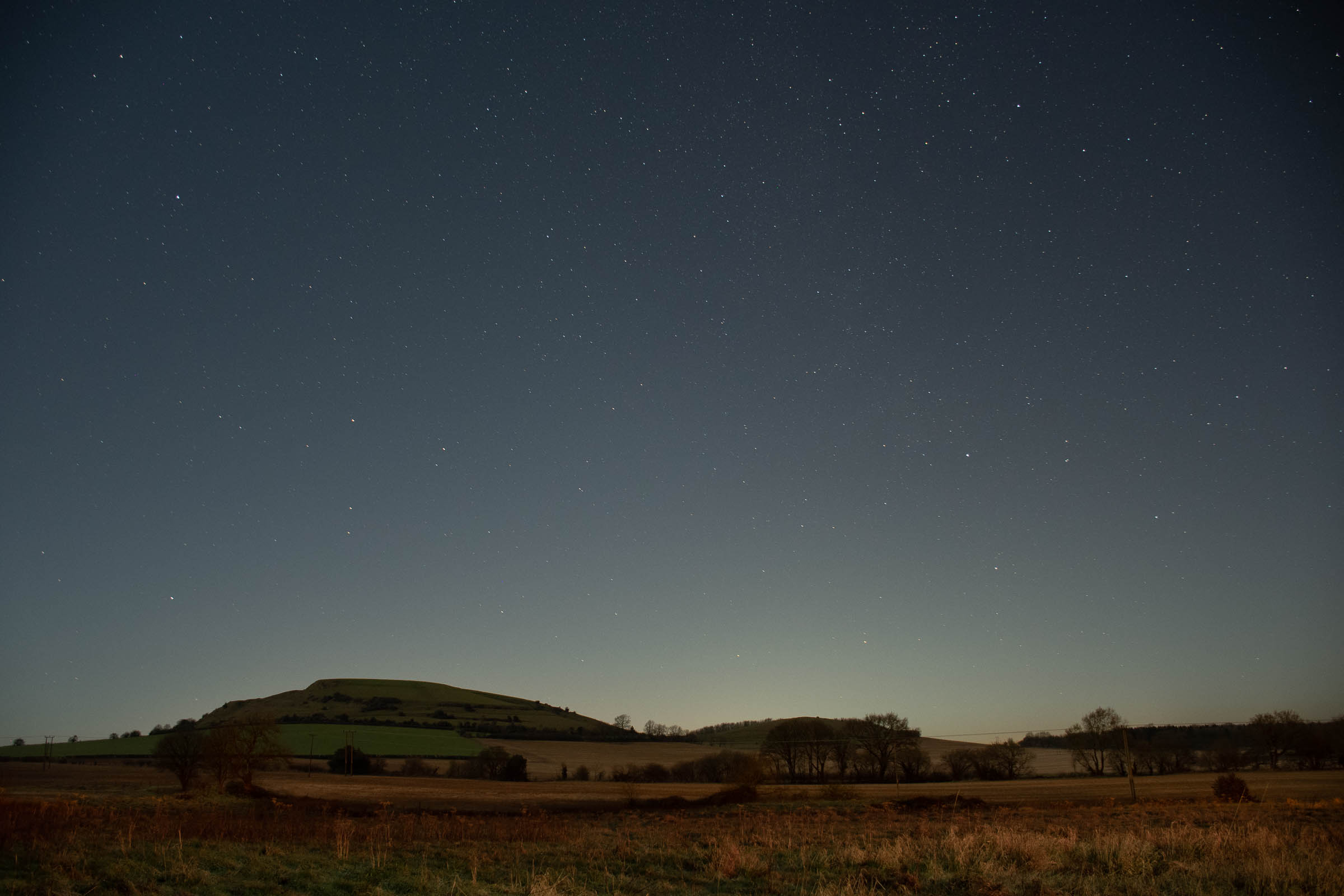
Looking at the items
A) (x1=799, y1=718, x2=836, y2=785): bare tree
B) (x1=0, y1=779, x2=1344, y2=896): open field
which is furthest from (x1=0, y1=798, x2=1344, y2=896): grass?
(x1=799, y1=718, x2=836, y2=785): bare tree

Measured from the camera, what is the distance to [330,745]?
317 ft

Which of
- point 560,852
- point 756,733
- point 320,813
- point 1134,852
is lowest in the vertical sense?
point 756,733

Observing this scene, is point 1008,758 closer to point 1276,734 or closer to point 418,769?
point 1276,734

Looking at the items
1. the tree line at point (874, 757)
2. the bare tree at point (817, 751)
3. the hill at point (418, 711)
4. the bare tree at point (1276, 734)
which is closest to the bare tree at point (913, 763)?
the tree line at point (874, 757)

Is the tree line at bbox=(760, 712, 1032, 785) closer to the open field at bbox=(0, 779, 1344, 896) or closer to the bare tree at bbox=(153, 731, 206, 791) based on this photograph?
the bare tree at bbox=(153, 731, 206, 791)

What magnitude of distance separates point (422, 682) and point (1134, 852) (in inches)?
7508

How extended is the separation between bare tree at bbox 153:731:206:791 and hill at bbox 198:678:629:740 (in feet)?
248

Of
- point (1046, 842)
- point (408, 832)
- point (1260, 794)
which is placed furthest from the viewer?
point (1260, 794)

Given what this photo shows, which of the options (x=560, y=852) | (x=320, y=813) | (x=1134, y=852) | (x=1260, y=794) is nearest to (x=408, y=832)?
(x=560, y=852)

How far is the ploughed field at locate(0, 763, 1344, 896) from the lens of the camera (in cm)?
1102

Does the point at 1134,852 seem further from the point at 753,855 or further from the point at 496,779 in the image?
the point at 496,779

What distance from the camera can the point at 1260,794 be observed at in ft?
139

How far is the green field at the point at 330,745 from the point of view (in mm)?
91500

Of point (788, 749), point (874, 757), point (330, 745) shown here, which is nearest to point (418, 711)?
point (330, 745)
